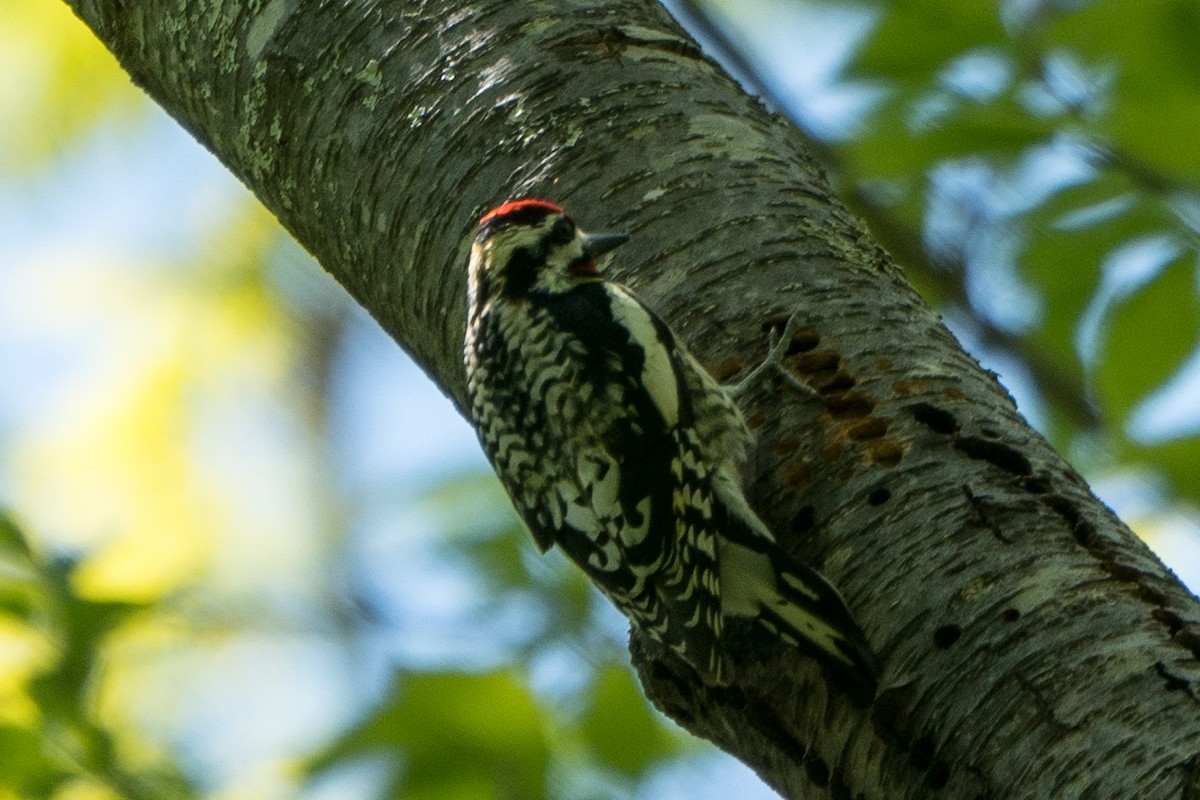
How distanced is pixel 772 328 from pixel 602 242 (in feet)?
1.15

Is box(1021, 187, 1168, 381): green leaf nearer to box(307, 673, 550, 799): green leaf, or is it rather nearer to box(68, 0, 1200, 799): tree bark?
box(68, 0, 1200, 799): tree bark

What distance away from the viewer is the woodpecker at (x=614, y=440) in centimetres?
220

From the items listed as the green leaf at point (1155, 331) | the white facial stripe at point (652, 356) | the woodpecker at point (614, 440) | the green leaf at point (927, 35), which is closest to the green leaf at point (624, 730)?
the woodpecker at point (614, 440)

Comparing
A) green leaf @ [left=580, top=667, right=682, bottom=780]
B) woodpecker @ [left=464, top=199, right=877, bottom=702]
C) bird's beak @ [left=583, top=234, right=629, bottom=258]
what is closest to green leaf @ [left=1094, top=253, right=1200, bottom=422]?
woodpecker @ [left=464, top=199, right=877, bottom=702]

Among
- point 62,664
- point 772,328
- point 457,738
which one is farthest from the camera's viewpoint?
point 62,664

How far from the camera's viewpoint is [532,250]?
2.57 m

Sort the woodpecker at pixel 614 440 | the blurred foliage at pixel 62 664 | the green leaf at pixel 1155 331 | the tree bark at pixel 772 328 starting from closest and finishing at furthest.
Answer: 1. the tree bark at pixel 772 328
2. the woodpecker at pixel 614 440
3. the green leaf at pixel 1155 331
4. the blurred foliage at pixel 62 664

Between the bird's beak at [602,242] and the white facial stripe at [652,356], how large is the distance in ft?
0.23

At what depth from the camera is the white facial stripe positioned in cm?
238

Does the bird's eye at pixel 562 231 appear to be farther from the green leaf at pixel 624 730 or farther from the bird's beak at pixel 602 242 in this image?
the green leaf at pixel 624 730

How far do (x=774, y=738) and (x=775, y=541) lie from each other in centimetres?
29

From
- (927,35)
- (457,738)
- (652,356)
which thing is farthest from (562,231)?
(457,738)

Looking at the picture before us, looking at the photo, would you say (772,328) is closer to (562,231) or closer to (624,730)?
(562,231)

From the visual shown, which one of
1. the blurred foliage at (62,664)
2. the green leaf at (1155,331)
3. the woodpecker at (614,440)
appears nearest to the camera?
the woodpecker at (614,440)
